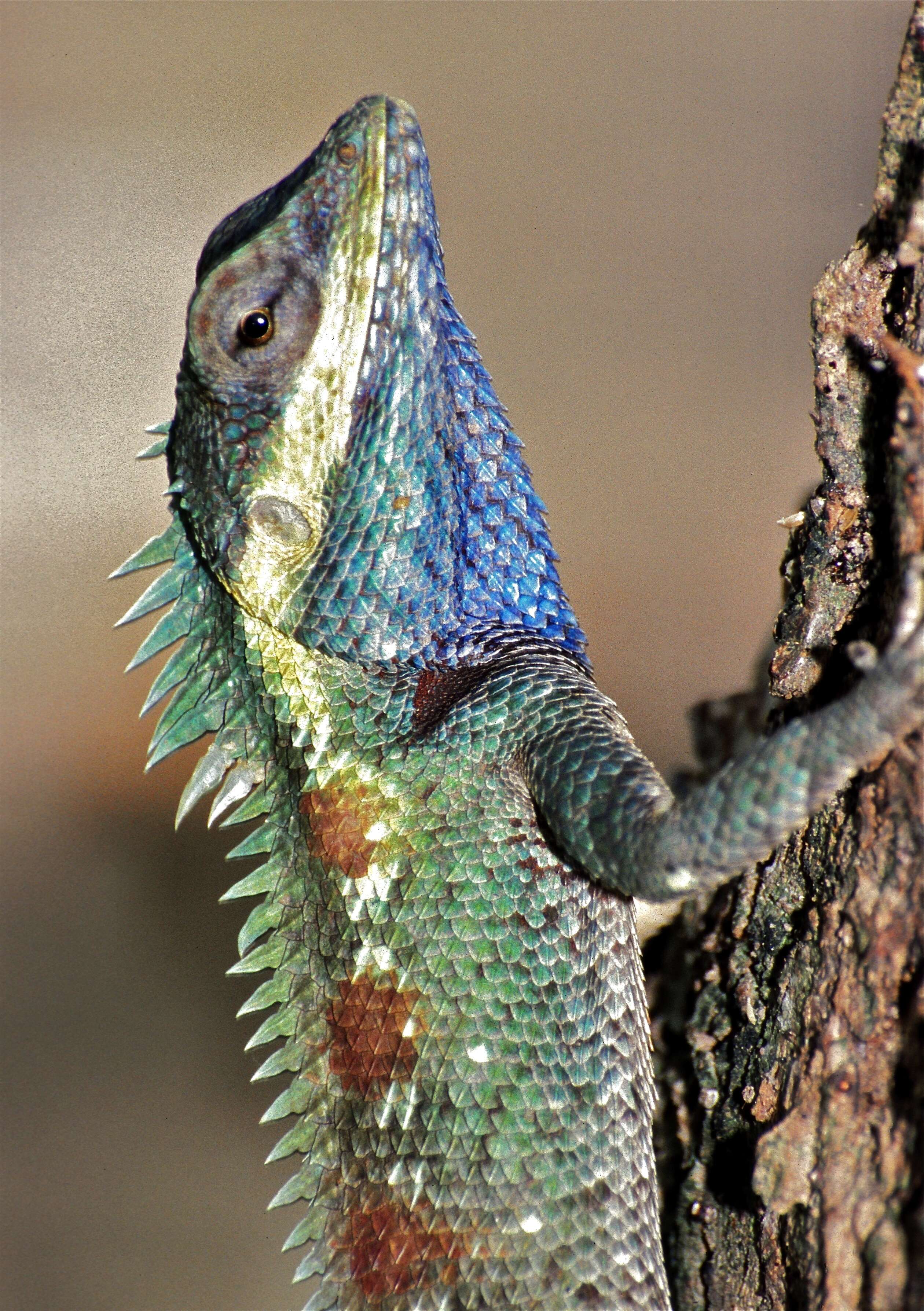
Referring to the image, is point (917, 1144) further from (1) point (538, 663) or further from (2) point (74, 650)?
(2) point (74, 650)

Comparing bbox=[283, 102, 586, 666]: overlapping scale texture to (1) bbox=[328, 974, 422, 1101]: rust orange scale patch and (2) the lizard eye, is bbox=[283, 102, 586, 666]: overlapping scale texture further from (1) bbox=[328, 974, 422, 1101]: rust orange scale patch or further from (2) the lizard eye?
(1) bbox=[328, 974, 422, 1101]: rust orange scale patch

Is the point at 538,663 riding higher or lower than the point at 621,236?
lower

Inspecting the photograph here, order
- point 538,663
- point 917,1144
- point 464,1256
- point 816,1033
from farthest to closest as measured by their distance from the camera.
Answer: point 538,663, point 464,1256, point 816,1033, point 917,1144

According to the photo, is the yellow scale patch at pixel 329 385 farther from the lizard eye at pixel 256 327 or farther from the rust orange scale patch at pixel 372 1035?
the rust orange scale patch at pixel 372 1035

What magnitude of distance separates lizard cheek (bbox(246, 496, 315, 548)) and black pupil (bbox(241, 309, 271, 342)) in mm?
232

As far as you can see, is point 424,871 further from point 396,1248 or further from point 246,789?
point 396,1248

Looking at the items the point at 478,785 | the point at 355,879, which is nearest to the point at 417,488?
the point at 478,785

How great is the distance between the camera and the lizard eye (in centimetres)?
161

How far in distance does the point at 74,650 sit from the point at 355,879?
2.50m

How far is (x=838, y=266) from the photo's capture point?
5.03ft

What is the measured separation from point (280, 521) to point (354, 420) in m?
0.19

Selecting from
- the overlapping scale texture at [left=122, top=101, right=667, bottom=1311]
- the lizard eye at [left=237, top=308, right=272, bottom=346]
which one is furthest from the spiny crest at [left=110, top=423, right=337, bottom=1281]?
the lizard eye at [left=237, top=308, right=272, bottom=346]

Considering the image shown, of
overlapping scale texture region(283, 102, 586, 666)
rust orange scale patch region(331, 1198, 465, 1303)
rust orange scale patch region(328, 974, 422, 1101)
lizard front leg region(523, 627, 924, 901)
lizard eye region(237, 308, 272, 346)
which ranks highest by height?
lizard eye region(237, 308, 272, 346)

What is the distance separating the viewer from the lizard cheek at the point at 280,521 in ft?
5.45
